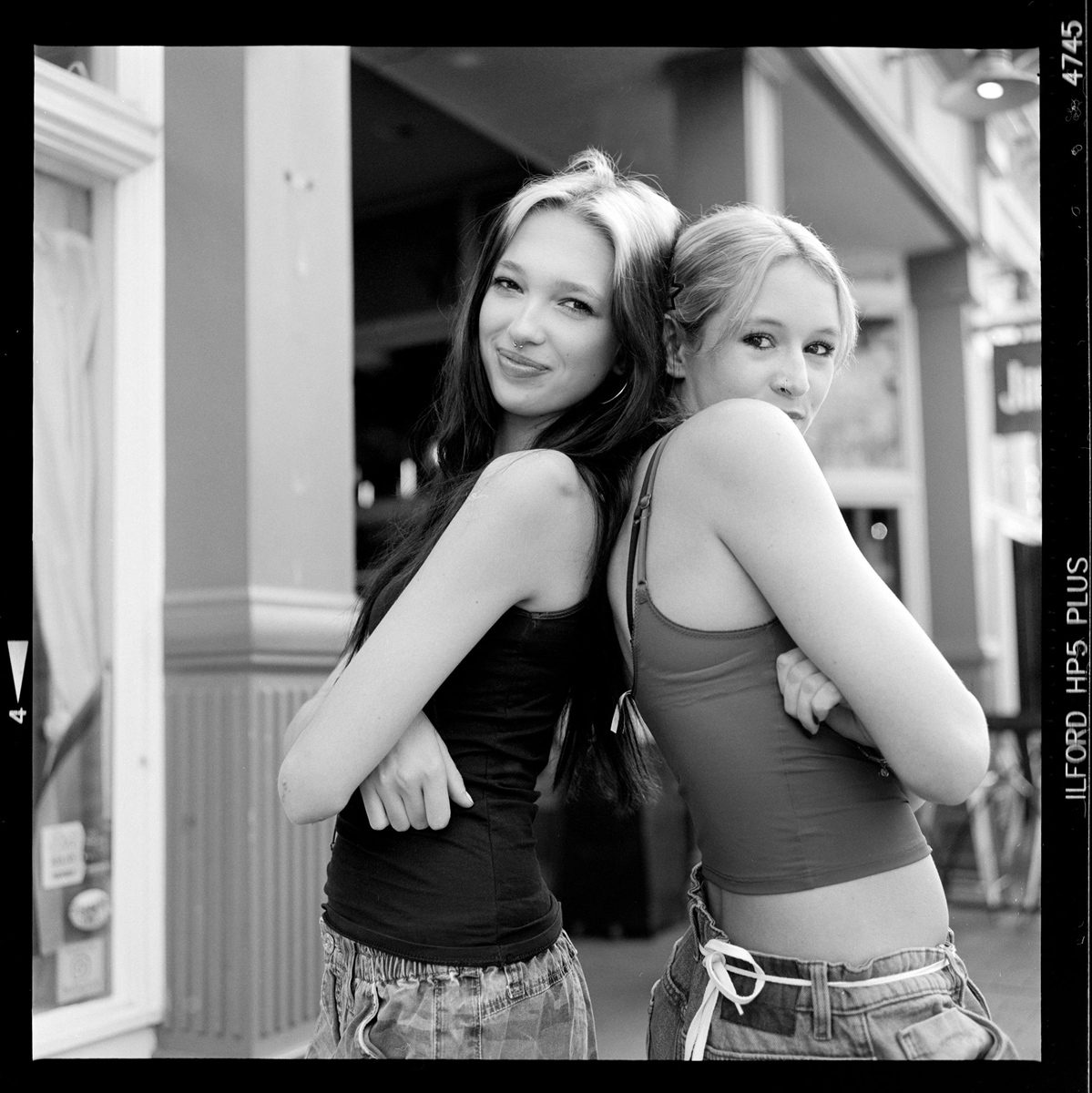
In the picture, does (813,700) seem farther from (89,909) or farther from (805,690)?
(89,909)

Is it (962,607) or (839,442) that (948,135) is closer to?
(839,442)

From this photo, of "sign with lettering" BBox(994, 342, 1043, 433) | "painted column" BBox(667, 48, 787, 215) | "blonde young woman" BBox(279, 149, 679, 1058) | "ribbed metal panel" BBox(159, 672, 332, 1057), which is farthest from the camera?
"sign with lettering" BBox(994, 342, 1043, 433)

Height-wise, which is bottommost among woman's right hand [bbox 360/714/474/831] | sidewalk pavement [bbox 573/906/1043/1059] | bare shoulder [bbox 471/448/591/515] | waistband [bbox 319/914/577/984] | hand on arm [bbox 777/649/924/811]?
sidewalk pavement [bbox 573/906/1043/1059]

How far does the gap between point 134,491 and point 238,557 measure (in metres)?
0.29

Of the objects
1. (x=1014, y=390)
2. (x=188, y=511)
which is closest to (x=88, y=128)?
(x=188, y=511)

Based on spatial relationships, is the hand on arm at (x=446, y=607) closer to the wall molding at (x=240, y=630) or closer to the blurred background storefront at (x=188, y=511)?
the blurred background storefront at (x=188, y=511)

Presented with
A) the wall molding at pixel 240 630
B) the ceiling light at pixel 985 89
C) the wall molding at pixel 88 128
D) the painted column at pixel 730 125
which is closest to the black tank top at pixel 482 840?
the wall molding at pixel 240 630

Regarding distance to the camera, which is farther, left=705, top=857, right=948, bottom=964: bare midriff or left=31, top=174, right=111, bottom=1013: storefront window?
left=31, top=174, right=111, bottom=1013: storefront window

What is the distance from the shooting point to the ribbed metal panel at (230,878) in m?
2.76

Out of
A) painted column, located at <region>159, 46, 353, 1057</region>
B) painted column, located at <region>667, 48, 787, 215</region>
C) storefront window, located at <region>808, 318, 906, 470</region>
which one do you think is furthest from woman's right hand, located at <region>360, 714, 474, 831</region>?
storefront window, located at <region>808, 318, 906, 470</region>

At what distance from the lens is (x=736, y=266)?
1443 mm

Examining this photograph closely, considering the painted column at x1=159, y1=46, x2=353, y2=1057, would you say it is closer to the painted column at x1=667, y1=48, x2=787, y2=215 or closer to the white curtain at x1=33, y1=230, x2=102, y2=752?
the white curtain at x1=33, y1=230, x2=102, y2=752

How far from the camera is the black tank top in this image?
138cm

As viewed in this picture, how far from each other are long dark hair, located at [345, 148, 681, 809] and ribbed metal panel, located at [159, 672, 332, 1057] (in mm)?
1263
